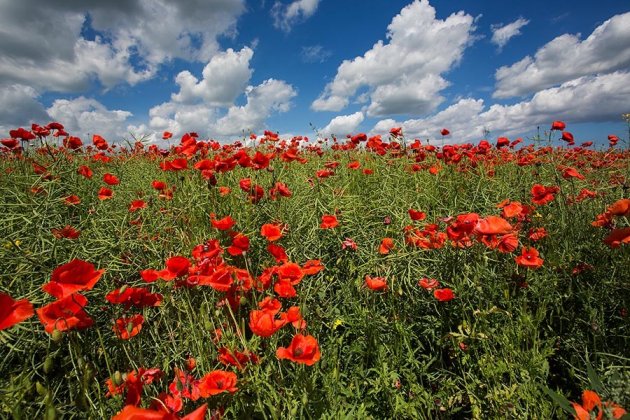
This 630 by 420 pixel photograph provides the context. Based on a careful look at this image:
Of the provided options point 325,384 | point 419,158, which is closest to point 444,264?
point 325,384

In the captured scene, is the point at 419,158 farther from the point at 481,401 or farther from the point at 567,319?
the point at 481,401

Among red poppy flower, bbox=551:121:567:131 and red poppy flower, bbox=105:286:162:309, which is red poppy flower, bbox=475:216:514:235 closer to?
red poppy flower, bbox=105:286:162:309

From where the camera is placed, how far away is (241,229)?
8.95 ft

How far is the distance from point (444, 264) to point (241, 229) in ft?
5.13

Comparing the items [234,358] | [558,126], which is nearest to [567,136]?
[558,126]

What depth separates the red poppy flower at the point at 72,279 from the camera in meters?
1.21

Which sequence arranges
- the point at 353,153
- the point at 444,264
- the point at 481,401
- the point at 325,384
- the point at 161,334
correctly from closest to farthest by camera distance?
the point at 325,384, the point at 481,401, the point at 161,334, the point at 444,264, the point at 353,153

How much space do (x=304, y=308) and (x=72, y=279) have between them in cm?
97

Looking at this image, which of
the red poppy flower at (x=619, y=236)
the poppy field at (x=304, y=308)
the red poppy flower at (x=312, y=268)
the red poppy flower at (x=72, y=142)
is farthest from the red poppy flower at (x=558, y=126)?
the red poppy flower at (x=72, y=142)

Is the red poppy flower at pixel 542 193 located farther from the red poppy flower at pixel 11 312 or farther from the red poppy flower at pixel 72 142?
the red poppy flower at pixel 72 142

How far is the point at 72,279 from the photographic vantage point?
1254 millimetres

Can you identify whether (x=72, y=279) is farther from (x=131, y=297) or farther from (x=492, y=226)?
(x=492, y=226)

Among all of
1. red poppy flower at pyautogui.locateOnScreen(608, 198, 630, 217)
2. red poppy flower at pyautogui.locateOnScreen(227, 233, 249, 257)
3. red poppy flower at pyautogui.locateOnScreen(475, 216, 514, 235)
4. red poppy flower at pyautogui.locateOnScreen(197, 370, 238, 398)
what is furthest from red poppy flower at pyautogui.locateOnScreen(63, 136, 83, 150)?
red poppy flower at pyautogui.locateOnScreen(608, 198, 630, 217)

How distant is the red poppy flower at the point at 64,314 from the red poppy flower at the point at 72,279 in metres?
0.09
